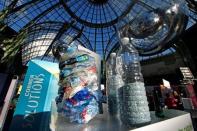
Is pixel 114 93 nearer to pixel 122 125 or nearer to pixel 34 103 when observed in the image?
pixel 122 125

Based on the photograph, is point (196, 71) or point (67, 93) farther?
point (196, 71)

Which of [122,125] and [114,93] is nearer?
[122,125]

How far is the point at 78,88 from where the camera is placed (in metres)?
1.18

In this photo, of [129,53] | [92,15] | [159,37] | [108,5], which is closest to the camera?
[129,53]

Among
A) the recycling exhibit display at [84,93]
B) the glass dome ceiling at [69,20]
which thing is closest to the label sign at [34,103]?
the recycling exhibit display at [84,93]

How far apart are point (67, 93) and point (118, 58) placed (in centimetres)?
70

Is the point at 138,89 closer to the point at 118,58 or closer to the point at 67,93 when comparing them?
the point at 67,93

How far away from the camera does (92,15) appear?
68.3ft

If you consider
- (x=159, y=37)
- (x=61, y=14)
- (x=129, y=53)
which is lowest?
(x=129, y=53)

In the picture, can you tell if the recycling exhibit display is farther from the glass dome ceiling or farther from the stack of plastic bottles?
the glass dome ceiling

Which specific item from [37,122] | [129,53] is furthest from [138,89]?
[37,122]

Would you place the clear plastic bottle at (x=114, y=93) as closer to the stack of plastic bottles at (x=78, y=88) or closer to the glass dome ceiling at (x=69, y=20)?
the stack of plastic bottles at (x=78, y=88)

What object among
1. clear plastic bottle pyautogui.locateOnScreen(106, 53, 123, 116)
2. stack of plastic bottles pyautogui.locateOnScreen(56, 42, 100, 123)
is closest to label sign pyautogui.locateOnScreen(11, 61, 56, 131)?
stack of plastic bottles pyautogui.locateOnScreen(56, 42, 100, 123)

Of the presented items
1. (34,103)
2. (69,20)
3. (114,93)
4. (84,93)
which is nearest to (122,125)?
(84,93)
